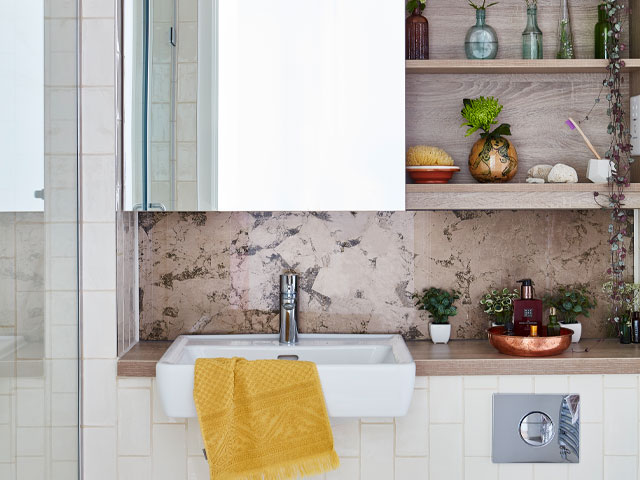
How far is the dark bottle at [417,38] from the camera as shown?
202 cm

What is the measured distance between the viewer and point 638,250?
2113 mm

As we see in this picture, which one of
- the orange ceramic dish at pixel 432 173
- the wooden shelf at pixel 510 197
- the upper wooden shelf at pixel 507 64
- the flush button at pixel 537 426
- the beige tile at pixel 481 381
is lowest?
the flush button at pixel 537 426

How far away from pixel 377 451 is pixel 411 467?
0.10 metres

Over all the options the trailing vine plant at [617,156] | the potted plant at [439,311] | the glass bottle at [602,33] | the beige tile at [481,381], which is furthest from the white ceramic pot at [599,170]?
the beige tile at [481,381]

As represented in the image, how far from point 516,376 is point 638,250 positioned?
23.8 inches

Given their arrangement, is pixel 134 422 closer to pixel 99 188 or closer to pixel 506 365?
pixel 99 188

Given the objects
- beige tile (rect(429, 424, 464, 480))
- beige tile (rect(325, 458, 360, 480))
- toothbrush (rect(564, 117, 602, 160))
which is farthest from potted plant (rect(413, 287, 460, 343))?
toothbrush (rect(564, 117, 602, 160))

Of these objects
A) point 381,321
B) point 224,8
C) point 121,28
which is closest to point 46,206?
point 121,28

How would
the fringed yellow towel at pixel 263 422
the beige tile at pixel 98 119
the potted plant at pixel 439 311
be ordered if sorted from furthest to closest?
the potted plant at pixel 439 311
the beige tile at pixel 98 119
the fringed yellow towel at pixel 263 422

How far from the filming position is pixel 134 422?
1861 mm

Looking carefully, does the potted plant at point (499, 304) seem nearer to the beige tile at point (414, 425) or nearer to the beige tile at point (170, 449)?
the beige tile at point (414, 425)

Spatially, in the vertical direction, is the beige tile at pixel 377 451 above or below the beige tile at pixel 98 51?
below

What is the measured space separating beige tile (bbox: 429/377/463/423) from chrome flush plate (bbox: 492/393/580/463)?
0.10m

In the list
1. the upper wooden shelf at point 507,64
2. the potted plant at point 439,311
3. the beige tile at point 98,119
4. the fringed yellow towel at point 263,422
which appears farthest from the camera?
the potted plant at point 439,311
